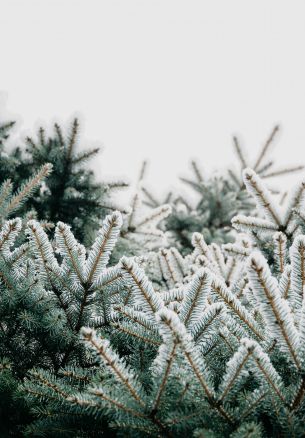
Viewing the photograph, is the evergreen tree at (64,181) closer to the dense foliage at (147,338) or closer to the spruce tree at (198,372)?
the dense foliage at (147,338)

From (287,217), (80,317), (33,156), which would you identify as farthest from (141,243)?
(80,317)

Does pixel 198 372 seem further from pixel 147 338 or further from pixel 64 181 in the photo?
pixel 64 181

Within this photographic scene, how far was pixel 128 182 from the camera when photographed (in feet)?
11.9

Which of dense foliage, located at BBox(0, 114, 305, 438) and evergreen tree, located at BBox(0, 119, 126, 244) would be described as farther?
evergreen tree, located at BBox(0, 119, 126, 244)

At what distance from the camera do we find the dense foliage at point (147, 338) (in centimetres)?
133

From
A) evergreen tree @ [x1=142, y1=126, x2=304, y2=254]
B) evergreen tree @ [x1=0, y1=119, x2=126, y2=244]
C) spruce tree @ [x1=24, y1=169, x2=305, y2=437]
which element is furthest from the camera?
evergreen tree @ [x1=142, y1=126, x2=304, y2=254]

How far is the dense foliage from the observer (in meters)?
1.33

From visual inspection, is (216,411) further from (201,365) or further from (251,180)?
(251,180)

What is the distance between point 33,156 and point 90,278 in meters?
2.17

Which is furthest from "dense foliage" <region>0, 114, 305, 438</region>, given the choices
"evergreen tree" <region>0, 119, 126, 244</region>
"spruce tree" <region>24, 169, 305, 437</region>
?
"evergreen tree" <region>0, 119, 126, 244</region>

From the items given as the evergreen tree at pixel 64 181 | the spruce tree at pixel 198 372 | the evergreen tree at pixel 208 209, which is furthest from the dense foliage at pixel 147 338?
the evergreen tree at pixel 208 209

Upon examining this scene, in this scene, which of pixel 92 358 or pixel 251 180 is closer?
pixel 92 358

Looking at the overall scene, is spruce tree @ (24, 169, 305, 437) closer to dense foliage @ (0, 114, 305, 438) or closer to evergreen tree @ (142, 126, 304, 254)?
dense foliage @ (0, 114, 305, 438)

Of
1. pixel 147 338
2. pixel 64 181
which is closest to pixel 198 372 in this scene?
pixel 147 338
